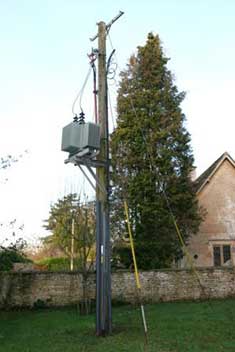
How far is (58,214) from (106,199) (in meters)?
10.3

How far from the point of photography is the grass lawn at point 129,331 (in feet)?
26.4

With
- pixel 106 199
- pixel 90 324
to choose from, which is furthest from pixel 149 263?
pixel 106 199

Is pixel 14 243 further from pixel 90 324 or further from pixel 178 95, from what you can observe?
pixel 178 95

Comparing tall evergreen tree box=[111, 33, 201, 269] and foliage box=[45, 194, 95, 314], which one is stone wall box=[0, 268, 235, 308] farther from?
tall evergreen tree box=[111, 33, 201, 269]

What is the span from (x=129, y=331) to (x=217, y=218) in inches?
658

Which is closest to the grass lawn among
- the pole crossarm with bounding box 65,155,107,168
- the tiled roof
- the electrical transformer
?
the pole crossarm with bounding box 65,155,107,168

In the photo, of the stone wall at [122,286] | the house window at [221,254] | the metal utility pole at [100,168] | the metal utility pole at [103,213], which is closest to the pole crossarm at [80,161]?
the metal utility pole at [100,168]

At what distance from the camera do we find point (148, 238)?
20.8 meters

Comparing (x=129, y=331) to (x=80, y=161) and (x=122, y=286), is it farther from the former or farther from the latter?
(x=122, y=286)

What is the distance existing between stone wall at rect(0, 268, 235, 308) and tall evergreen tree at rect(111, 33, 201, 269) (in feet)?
9.78

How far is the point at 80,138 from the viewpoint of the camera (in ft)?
29.9

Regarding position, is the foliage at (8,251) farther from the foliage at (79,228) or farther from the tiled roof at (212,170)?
the tiled roof at (212,170)

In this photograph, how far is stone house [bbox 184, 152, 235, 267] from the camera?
24.5 metres

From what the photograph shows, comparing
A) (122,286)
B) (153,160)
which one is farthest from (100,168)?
(153,160)
